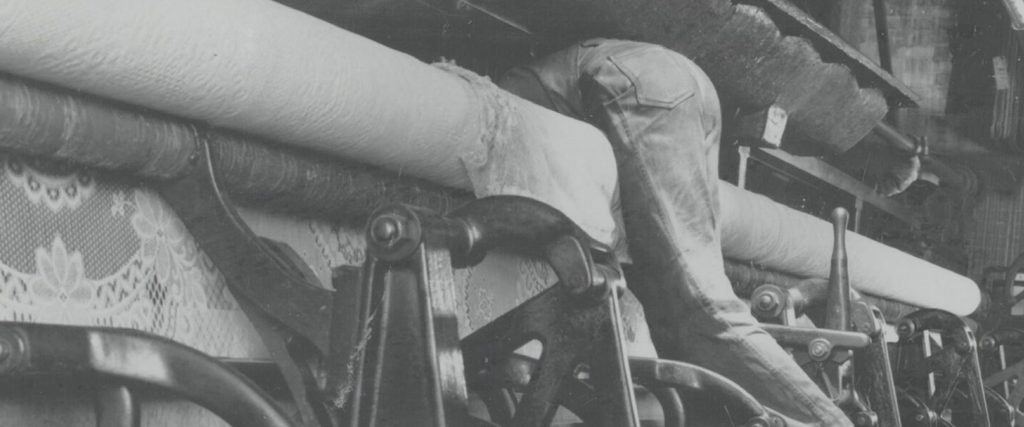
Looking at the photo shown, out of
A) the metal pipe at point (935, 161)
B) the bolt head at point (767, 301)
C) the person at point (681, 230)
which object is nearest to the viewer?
the person at point (681, 230)

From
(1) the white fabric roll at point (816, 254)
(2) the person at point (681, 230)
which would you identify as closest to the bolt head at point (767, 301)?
(1) the white fabric roll at point (816, 254)

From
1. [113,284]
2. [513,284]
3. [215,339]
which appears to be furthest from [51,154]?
[513,284]

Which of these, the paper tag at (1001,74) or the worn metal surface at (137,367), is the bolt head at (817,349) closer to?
the worn metal surface at (137,367)

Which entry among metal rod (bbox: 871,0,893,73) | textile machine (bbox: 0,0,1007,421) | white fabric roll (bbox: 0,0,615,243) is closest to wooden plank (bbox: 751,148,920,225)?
metal rod (bbox: 871,0,893,73)

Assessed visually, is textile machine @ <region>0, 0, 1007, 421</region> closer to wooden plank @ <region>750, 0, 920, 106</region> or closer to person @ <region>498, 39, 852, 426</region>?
person @ <region>498, 39, 852, 426</region>

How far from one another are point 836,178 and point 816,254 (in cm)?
178

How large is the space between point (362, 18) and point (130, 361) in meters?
0.86

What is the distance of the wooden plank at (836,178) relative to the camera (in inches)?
149

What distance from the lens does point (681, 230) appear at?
1604mm

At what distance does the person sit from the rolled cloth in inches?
3.9

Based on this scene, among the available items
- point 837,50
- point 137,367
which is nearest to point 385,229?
point 137,367

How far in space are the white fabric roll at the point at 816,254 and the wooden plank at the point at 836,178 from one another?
0.56 meters

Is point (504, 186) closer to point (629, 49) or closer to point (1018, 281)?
point (629, 49)

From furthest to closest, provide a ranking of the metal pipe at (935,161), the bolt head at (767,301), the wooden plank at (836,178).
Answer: the metal pipe at (935,161)
the wooden plank at (836,178)
the bolt head at (767,301)
